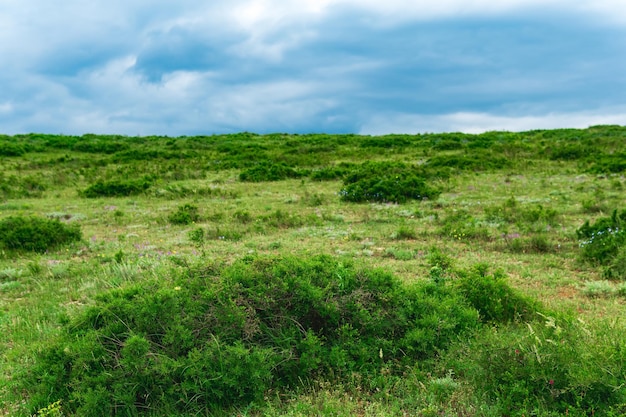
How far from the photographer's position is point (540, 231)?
1103 centimetres

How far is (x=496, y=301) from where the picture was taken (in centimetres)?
583

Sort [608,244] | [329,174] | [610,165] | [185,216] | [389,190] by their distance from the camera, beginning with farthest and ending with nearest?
[329,174], [610,165], [389,190], [185,216], [608,244]

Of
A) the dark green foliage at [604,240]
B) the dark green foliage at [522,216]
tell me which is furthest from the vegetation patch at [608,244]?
the dark green foliage at [522,216]

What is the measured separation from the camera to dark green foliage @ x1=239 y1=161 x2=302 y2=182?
2261cm

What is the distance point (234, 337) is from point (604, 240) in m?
7.22

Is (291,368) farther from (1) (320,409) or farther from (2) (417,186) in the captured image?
(2) (417,186)

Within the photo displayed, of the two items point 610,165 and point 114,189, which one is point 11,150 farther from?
point 610,165

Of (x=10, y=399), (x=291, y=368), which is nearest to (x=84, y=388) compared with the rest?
(x=10, y=399)

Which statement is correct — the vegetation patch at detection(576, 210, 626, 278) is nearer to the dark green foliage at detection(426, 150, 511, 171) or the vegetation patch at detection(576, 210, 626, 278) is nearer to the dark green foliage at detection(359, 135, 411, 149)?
the dark green foliage at detection(426, 150, 511, 171)

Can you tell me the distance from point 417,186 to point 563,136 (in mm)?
29288

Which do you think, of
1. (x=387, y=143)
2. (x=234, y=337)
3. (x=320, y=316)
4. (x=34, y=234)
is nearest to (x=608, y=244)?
(x=320, y=316)

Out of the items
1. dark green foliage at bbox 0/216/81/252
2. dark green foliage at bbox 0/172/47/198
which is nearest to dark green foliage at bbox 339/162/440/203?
dark green foliage at bbox 0/216/81/252

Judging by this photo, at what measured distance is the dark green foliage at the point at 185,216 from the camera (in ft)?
43.6

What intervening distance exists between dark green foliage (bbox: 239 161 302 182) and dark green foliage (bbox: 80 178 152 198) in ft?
15.3
